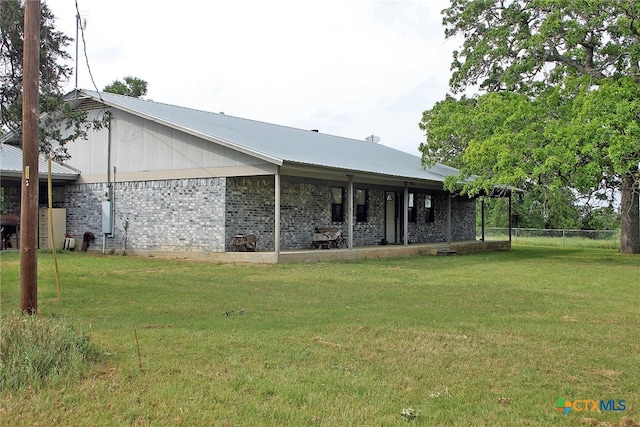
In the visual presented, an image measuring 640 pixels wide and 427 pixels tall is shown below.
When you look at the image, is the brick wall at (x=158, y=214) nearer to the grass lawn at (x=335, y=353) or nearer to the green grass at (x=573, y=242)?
the grass lawn at (x=335, y=353)

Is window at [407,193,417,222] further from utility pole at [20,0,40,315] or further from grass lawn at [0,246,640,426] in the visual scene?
utility pole at [20,0,40,315]

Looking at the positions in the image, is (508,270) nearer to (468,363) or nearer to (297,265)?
(297,265)

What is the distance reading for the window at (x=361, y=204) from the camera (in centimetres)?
2347

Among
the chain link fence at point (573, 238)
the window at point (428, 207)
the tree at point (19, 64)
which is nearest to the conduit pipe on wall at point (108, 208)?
the tree at point (19, 64)

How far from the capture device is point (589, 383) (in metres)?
5.61

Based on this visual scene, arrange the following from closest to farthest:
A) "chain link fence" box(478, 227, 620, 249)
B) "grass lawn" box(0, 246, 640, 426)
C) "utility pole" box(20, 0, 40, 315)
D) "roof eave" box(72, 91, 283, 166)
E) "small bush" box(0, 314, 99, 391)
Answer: "grass lawn" box(0, 246, 640, 426) < "small bush" box(0, 314, 99, 391) < "utility pole" box(20, 0, 40, 315) < "roof eave" box(72, 91, 283, 166) < "chain link fence" box(478, 227, 620, 249)

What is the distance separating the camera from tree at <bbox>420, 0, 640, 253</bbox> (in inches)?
720

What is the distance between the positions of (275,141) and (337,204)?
3470mm

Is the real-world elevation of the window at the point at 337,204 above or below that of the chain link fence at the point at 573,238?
above

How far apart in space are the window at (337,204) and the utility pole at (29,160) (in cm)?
1512

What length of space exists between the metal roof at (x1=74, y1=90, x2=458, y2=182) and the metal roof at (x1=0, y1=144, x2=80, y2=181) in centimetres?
263

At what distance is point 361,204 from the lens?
23688mm

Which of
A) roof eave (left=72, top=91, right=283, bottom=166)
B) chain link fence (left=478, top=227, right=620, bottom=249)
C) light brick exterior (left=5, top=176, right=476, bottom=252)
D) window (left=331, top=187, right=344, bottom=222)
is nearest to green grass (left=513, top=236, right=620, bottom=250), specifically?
chain link fence (left=478, top=227, right=620, bottom=249)

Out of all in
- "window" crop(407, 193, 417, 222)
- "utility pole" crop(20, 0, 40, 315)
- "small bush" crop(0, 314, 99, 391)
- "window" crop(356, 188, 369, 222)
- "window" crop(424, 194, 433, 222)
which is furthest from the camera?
"window" crop(424, 194, 433, 222)
